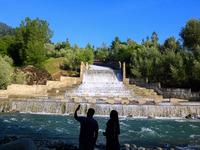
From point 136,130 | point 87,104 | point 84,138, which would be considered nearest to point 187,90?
point 87,104

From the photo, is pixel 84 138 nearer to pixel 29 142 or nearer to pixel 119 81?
pixel 29 142

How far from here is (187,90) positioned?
2589cm

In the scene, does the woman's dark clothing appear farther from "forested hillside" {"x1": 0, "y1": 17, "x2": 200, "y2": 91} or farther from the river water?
"forested hillside" {"x1": 0, "y1": 17, "x2": 200, "y2": 91}

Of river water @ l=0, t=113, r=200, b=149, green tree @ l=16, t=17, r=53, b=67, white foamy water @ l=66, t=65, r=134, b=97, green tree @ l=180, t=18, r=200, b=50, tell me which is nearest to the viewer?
river water @ l=0, t=113, r=200, b=149

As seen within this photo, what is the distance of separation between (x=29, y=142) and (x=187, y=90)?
2486 centimetres

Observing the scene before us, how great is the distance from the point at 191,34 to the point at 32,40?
31.1 metres

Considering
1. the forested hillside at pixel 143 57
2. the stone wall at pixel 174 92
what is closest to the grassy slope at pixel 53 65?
the forested hillside at pixel 143 57

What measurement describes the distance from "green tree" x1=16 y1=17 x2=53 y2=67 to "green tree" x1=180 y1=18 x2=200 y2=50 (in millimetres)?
27968

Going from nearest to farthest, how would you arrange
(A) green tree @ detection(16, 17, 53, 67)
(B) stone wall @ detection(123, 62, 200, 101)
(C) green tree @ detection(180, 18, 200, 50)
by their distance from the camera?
(B) stone wall @ detection(123, 62, 200, 101) → (C) green tree @ detection(180, 18, 200, 50) → (A) green tree @ detection(16, 17, 53, 67)

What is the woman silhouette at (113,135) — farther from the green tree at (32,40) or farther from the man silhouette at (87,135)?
the green tree at (32,40)

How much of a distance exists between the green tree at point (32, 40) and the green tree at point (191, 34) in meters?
28.0

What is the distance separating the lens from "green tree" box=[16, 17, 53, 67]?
128 feet

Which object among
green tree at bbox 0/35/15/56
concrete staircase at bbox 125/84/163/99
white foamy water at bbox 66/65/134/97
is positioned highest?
green tree at bbox 0/35/15/56

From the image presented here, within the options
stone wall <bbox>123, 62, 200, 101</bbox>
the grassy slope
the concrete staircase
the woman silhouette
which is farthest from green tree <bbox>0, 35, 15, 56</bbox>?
the woman silhouette
